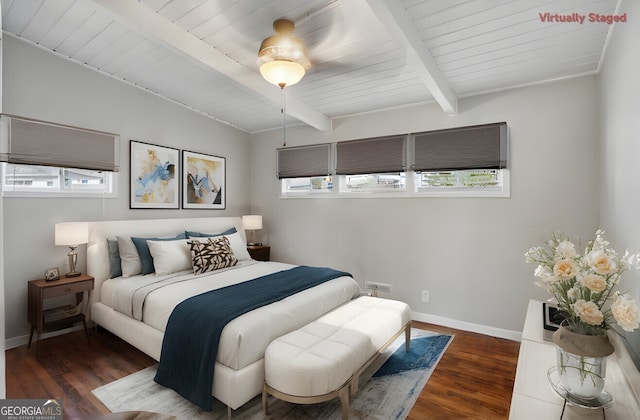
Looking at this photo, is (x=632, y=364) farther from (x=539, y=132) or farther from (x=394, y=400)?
(x=539, y=132)

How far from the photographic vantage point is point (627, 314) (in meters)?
1.02

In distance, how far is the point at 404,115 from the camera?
149 inches

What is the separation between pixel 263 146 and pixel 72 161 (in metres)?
2.49

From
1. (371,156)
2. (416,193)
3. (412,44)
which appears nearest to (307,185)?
(371,156)

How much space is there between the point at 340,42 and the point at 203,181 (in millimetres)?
2802

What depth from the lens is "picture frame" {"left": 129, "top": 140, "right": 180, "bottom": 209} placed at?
3745 millimetres

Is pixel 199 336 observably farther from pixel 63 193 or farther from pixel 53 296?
pixel 63 193

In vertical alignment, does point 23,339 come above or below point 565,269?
below

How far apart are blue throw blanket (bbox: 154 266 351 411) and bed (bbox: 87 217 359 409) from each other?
0.18 ft

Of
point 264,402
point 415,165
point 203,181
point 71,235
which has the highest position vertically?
point 415,165

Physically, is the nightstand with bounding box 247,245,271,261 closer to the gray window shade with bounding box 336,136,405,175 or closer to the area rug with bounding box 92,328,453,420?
the gray window shade with bounding box 336,136,405,175

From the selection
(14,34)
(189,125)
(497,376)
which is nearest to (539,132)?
(497,376)

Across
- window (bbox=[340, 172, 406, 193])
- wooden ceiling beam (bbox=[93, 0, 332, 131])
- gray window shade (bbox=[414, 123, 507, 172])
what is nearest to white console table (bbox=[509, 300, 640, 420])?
gray window shade (bbox=[414, 123, 507, 172])

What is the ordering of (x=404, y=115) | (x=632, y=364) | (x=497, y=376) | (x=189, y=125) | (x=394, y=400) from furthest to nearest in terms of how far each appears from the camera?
(x=189, y=125), (x=404, y=115), (x=497, y=376), (x=394, y=400), (x=632, y=364)
